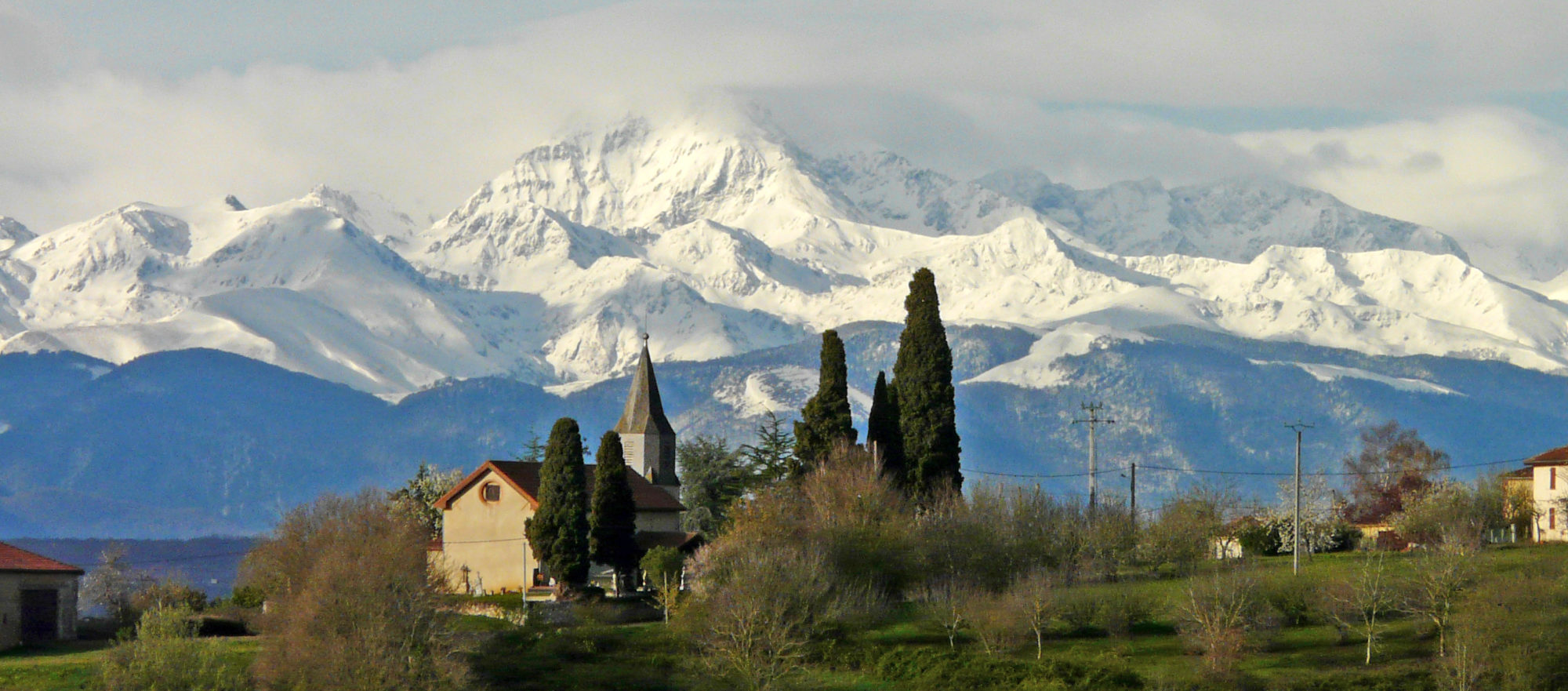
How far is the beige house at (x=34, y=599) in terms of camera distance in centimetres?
7306

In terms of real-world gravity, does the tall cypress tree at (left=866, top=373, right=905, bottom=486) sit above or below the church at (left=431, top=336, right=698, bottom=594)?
above

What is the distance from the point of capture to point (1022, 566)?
76.8 metres

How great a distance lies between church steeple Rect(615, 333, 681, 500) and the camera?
109 metres

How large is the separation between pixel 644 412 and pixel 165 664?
5238 centimetres

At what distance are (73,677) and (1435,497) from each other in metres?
64.6

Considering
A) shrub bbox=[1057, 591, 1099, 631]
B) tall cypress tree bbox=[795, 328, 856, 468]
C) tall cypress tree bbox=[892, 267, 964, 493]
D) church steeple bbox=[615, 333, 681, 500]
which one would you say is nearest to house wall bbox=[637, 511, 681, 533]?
church steeple bbox=[615, 333, 681, 500]

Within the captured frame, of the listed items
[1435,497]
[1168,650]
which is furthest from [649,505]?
[1435,497]

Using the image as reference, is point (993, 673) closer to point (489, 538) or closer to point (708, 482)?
point (489, 538)

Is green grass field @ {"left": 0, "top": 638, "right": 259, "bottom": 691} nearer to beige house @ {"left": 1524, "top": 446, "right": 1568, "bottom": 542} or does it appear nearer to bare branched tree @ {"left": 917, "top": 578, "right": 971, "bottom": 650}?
bare branched tree @ {"left": 917, "top": 578, "right": 971, "bottom": 650}

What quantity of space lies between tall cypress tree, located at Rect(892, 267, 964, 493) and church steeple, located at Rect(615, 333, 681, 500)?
25.7 metres

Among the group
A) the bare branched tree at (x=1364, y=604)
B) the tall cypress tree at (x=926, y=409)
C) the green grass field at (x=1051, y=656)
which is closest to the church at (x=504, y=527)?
the tall cypress tree at (x=926, y=409)

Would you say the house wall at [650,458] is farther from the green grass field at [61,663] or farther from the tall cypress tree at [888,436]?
the green grass field at [61,663]

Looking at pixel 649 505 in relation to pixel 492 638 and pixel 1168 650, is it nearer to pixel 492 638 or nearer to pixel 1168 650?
pixel 492 638

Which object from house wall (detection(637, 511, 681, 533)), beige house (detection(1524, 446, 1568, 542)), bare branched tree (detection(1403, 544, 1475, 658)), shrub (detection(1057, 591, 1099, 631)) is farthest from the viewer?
house wall (detection(637, 511, 681, 533))
